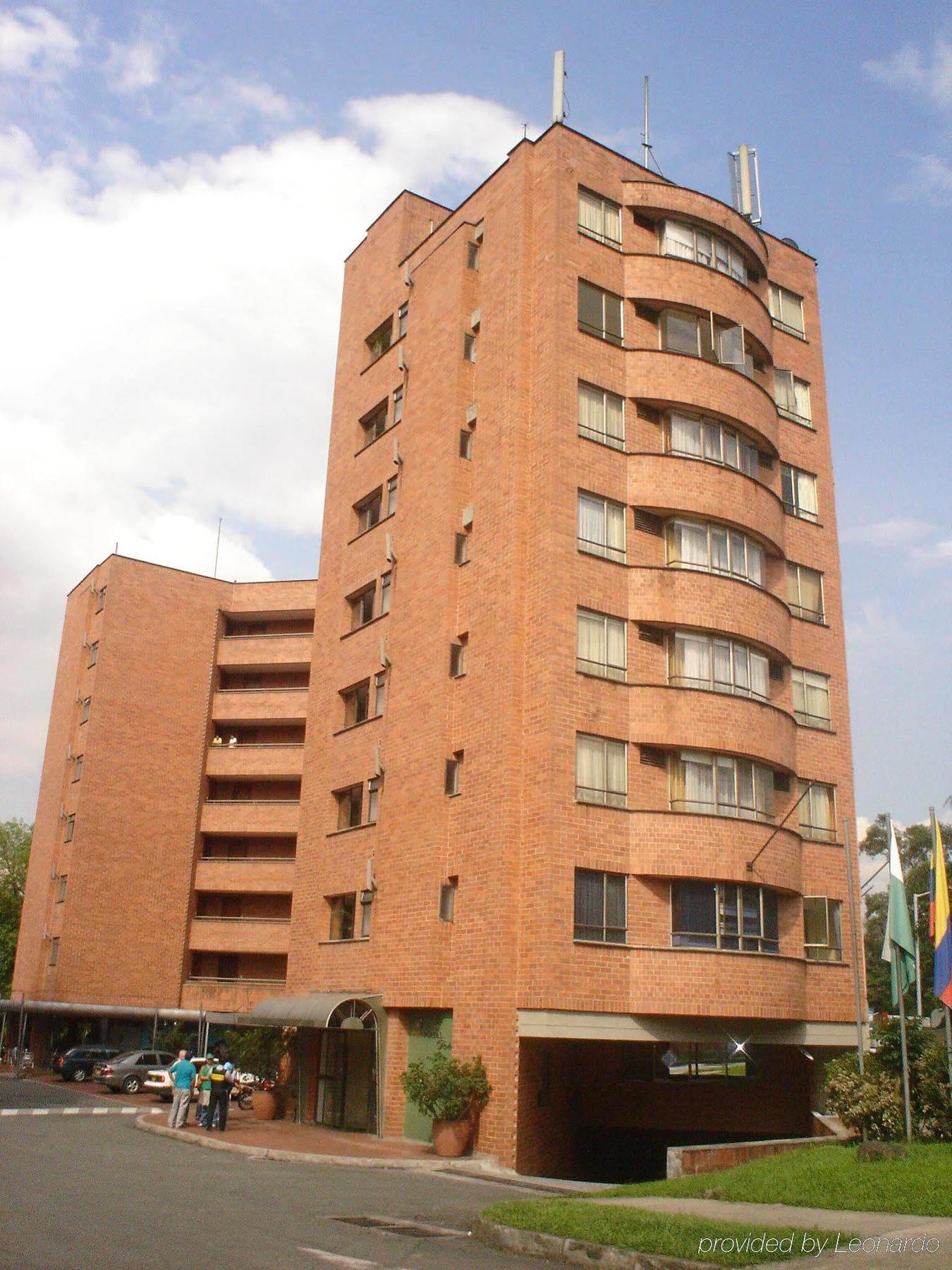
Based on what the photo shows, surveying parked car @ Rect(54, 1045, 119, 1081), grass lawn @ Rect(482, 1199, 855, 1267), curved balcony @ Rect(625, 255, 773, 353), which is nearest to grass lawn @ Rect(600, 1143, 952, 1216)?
grass lawn @ Rect(482, 1199, 855, 1267)

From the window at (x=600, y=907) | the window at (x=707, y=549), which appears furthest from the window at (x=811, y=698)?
the window at (x=600, y=907)

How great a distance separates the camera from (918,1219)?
14.0 metres

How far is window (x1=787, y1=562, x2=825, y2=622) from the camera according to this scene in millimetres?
33594

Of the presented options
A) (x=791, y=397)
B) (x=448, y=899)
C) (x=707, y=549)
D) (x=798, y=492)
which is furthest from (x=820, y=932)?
(x=791, y=397)

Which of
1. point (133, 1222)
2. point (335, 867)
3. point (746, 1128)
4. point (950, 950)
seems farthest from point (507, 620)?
point (133, 1222)

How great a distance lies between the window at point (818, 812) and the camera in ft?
103

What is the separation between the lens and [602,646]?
1131 inches

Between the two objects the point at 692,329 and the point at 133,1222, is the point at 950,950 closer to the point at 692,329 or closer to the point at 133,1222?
the point at 133,1222

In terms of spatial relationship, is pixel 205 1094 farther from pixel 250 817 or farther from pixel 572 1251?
pixel 250 817

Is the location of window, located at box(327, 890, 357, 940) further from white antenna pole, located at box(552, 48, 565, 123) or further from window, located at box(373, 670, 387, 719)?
white antenna pole, located at box(552, 48, 565, 123)

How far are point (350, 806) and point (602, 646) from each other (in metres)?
9.93

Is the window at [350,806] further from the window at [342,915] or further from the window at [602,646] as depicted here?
the window at [602,646]

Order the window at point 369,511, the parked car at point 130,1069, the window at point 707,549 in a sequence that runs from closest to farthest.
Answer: the window at point 707,549, the window at point 369,511, the parked car at point 130,1069

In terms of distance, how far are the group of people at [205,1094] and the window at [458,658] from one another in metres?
Result: 10.9
